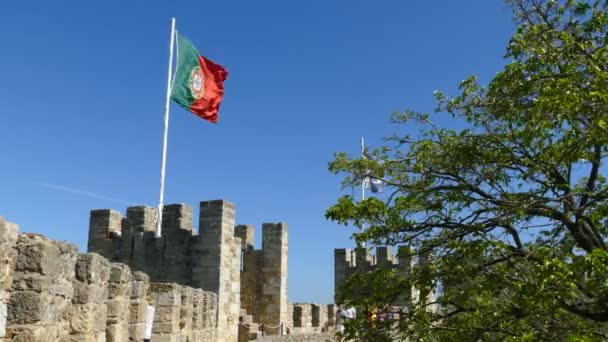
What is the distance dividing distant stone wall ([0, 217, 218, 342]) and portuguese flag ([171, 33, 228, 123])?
9135 millimetres

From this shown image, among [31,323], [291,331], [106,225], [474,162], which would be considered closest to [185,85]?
[106,225]

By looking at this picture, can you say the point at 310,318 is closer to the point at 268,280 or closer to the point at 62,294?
the point at 268,280

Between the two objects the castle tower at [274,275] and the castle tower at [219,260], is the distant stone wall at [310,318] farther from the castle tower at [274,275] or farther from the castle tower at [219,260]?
the castle tower at [219,260]

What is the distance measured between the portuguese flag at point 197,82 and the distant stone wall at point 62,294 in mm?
9135

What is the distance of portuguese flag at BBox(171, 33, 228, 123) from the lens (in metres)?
18.1

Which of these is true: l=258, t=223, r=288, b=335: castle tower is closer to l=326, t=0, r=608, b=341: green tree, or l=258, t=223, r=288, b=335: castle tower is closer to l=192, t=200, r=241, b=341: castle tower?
l=192, t=200, r=241, b=341: castle tower


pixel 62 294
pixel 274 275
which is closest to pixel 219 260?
pixel 274 275

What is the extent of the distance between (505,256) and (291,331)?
14.1 metres

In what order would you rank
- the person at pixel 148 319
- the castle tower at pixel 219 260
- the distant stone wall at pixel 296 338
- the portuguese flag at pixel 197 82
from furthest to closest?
the portuguese flag at pixel 197 82 → the distant stone wall at pixel 296 338 → the castle tower at pixel 219 260 → the person at pixel 148 319

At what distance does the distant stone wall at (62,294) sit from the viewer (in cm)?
598

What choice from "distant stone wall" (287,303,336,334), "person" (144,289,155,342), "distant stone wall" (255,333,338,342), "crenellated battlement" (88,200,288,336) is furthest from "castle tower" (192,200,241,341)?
"person" (144,289,155,342)

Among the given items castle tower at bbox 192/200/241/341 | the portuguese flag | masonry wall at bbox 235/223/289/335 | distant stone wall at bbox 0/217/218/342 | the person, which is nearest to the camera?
distant stone wall at bbox 0/217/218/342

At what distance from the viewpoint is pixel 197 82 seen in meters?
18.7

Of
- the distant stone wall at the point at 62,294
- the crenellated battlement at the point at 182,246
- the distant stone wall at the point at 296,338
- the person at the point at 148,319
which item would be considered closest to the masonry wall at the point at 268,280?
the distant stone wall at the point at 296,338
